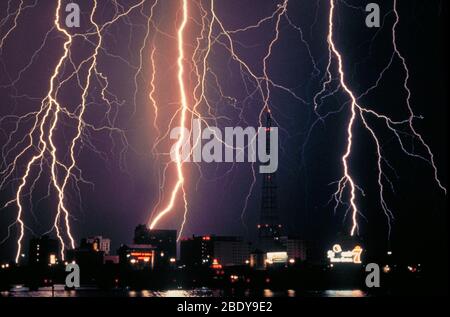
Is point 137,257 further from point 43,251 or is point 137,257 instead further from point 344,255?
point 344,255

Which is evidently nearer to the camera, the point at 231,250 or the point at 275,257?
the point at 275,257

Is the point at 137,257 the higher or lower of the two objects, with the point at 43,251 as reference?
lower

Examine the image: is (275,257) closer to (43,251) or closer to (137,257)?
(137,257)

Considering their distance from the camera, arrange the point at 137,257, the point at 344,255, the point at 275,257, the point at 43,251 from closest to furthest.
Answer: the point at 43,251 → the point at 344,255 → the point at 275,257 → the point at 137,257

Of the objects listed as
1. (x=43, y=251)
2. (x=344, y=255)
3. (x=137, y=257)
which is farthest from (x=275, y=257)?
(x=43, y=251)

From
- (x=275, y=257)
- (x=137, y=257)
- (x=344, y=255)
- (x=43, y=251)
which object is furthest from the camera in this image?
(x=137, y=257)

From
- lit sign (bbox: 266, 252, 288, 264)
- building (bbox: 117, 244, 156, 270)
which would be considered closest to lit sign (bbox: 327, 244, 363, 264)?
lit sign (bbox: 266, 252, 288, 264)
